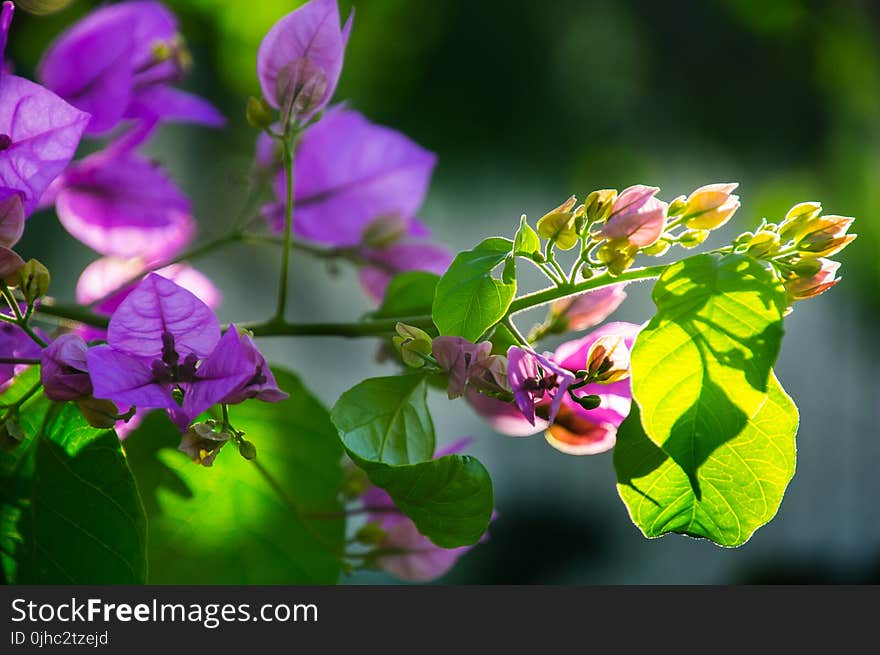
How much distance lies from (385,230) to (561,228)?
14 cm

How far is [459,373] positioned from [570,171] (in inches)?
107

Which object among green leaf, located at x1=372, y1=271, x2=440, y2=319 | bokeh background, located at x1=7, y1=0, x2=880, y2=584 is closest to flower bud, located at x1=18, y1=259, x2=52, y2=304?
green leaf, located at x1=372, y1=271, x2=440, y2=319

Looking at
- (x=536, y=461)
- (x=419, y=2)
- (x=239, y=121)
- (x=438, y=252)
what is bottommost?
(x=438, y=252)

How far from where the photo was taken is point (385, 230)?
38 cm

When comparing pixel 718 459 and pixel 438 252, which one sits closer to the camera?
pixel 718 459

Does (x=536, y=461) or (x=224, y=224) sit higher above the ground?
(x=536, y=461)

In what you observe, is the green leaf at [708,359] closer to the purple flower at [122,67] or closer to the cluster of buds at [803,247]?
the cluster of buds at [803,247]

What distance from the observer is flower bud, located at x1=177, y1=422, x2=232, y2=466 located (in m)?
0.23

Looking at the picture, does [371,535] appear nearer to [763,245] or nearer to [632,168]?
[763,245]

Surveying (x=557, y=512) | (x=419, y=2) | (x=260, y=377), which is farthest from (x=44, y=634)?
(x=557, y=512)

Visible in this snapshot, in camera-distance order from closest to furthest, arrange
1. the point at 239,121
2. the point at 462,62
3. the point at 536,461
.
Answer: the point at 239,121
the point at 462,62
the point at 536,461

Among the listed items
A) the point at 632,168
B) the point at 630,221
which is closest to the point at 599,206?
the point at 630,221

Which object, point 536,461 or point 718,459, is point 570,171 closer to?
point 536,461

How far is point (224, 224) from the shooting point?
51 centimetres
